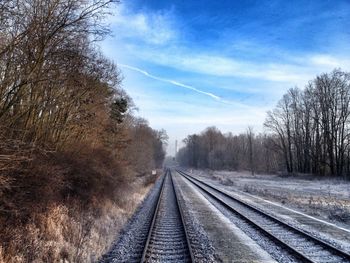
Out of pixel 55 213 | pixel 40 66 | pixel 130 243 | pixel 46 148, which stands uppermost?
pixel 40 66

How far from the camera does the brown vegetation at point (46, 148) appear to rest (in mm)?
9094

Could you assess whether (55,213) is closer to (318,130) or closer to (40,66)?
(40,66)

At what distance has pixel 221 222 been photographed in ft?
54.6

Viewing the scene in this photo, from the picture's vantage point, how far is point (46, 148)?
45.1 ft

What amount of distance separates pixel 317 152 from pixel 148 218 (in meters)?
58.4

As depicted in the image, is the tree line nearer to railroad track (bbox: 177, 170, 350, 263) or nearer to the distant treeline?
railroad track (bbox: 177, 170, 350, 263)

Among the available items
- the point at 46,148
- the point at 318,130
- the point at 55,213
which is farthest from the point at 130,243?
the point at 318,130

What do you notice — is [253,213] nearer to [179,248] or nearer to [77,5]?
[179,248]

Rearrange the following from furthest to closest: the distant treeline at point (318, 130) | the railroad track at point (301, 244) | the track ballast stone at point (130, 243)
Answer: the distant treeline at point (318, 130) < the track ballast stone at point (130, 243) < the railroad track at point (301, 244)

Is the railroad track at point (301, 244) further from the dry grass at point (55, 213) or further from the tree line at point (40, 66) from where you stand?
the tree line at point (40, 66)

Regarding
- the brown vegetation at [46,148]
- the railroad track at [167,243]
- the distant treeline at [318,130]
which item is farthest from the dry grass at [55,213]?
the distant treeline at [318,130]

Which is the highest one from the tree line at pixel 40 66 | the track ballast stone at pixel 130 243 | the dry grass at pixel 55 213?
the tree line at pixel 40 66

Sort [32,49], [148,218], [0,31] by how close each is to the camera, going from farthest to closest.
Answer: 1. [148,218]
2. [32,49]
3. [0,31]

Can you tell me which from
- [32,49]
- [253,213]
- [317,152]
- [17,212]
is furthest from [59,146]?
[317,152]
